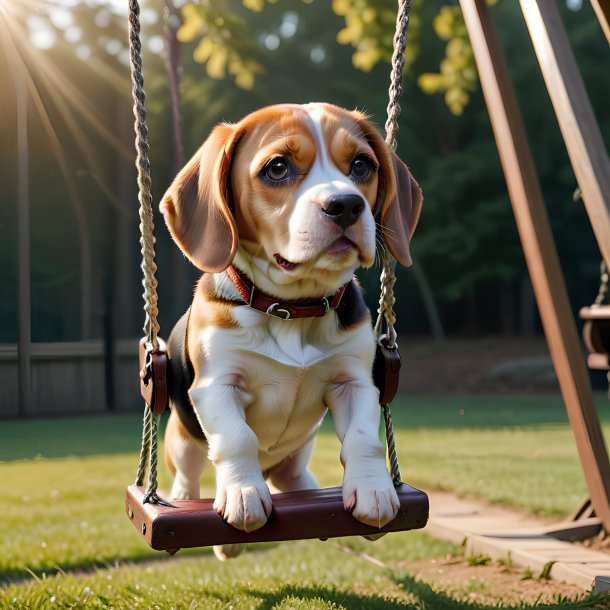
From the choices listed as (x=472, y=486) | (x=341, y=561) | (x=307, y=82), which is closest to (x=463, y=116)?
(x=307, y=82)

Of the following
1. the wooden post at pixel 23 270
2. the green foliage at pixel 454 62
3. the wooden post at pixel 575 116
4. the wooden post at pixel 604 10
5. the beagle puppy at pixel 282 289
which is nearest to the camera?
the beagle puppy at pixel 282 289

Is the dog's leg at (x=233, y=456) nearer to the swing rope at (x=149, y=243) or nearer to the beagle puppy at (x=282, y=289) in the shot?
the beagle puppy at (x=282, y=289)

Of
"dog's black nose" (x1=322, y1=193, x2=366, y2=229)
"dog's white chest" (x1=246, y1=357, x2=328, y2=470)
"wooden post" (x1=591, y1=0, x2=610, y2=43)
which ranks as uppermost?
"wooden post" (x1=591, y1=0, x2=610, y2=43)

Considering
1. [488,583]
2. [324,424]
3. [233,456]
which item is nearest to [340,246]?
[233,456]

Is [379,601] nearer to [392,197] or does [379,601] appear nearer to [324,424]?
[392,197]

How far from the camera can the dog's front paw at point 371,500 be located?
2.40 meters

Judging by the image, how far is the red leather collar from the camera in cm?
258

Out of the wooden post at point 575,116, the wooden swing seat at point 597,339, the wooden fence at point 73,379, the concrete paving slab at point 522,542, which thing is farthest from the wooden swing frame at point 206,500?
the wooden swing seat at point 597,339

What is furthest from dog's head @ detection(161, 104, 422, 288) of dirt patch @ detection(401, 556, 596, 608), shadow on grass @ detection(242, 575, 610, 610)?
dirt patch @ detection(401, 556, 596, 608)

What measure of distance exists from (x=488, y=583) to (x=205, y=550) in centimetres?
241

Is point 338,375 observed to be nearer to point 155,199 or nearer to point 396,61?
point 396,61

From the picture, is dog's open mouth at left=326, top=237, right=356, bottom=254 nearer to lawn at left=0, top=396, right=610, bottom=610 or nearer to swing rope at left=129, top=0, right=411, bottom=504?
swing rope at left=129, top=0, right=411, bottom=504

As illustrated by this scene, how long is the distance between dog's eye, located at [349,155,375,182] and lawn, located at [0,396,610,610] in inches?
81.1

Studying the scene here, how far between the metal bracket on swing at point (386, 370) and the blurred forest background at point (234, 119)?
2971 millimetres
